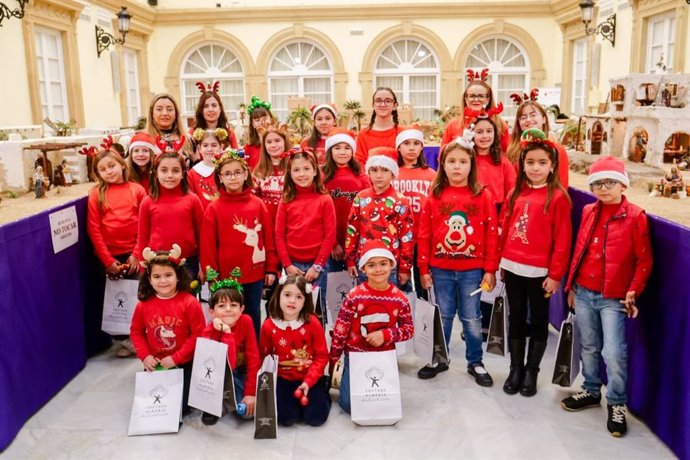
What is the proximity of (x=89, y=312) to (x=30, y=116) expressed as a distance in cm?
808

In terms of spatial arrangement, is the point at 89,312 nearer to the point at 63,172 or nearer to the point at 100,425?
the point at 100,425

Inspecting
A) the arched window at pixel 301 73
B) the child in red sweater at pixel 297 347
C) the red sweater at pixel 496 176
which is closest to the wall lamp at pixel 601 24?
the arched window at pixel 301 73

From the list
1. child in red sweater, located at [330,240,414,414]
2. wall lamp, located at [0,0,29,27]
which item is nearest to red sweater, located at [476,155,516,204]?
child in red sweater, located at [330,240,414,414]

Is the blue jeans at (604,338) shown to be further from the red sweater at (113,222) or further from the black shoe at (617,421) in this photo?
the red sweater at (113,222)

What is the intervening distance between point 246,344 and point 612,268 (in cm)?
186

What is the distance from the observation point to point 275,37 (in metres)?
15.5

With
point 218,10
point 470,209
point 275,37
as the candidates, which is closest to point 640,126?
point 470,209

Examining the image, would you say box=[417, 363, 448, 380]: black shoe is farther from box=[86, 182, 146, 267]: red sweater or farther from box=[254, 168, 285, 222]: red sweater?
box=[86, 182, 146, 267]: red sweater

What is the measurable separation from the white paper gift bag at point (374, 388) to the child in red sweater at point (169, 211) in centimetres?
133

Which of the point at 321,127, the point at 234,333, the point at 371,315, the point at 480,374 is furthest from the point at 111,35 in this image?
the point at 480,374

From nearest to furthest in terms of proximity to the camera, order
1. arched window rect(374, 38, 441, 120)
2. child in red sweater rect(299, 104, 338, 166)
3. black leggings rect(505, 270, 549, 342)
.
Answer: black leggings rect(505, 270, 549, 342)
child in red sweater rect(299, 104, 338, 166)
arched window rect(374, 38, 441, 120)

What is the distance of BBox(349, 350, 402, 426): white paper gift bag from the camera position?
298 cm

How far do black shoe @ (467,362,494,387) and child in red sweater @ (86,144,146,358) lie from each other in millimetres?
2154

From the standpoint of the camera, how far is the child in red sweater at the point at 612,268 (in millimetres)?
2791
